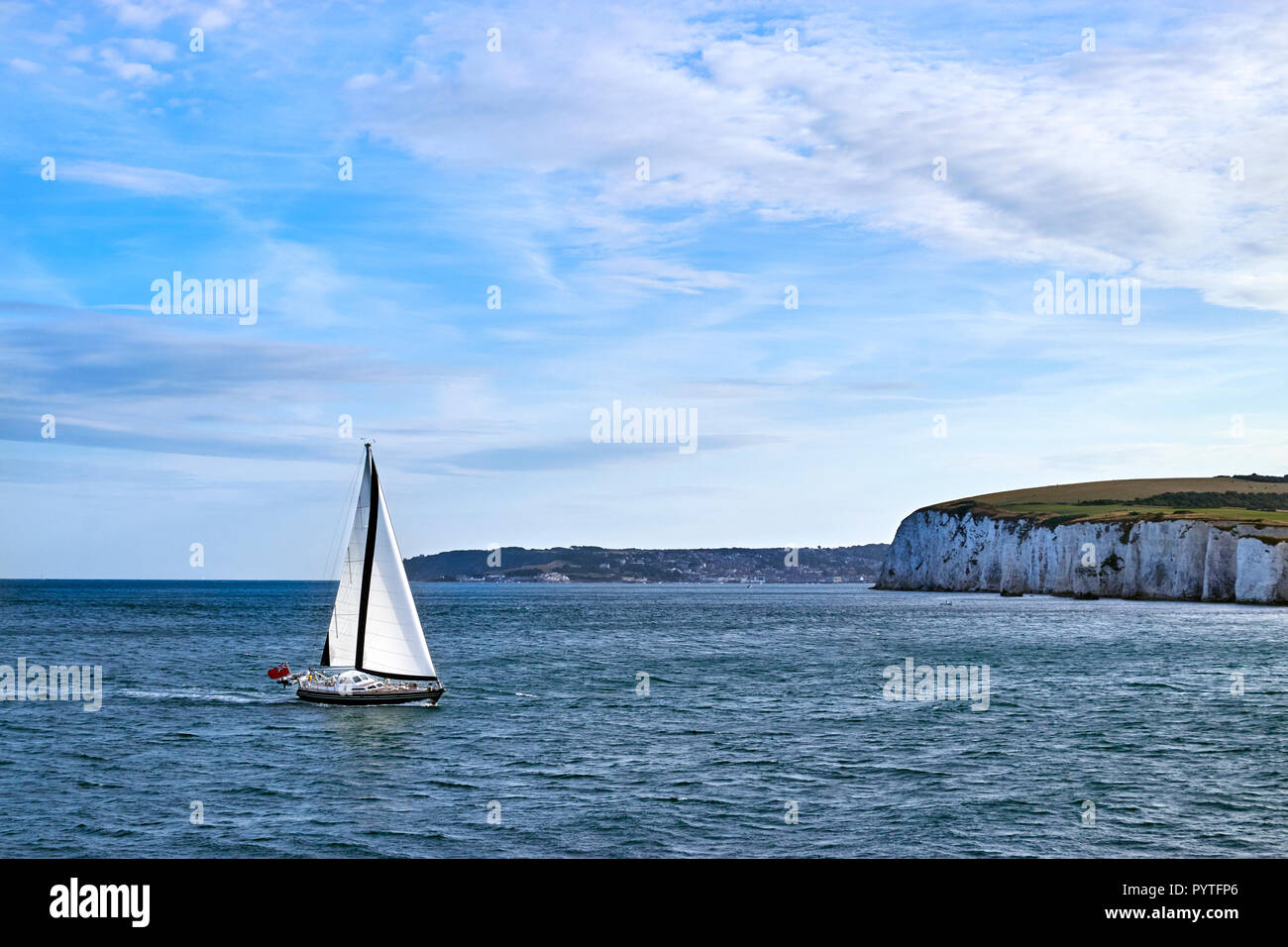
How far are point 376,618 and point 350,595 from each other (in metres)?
1.60

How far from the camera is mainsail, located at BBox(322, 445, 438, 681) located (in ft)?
158

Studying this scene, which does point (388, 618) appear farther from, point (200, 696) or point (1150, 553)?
point (1150, 553)

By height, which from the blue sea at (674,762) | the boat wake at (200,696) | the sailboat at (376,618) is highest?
the sailboat at (376,618)

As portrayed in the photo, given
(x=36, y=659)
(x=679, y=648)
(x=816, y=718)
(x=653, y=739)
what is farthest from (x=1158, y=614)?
(x=36, y=659)

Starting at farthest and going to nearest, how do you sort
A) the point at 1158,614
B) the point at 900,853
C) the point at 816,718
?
the point at 1158,614 → the point at 816,718 → the point at 900,853

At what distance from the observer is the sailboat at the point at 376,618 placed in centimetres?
4822

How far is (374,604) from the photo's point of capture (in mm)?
48312

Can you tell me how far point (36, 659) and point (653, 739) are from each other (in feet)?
201

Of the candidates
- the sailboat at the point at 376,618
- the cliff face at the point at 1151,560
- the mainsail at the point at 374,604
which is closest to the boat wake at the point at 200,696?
the sailboat at the point at 376,618

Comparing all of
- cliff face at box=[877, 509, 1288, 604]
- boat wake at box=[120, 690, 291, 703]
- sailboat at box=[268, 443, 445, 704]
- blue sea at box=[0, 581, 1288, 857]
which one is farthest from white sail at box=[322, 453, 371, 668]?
cliff face at box=[877, 509, 1288, 604]

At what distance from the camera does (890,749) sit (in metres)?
39.4

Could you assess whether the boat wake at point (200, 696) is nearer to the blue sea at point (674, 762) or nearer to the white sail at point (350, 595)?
the blue sea at point (674, 762)
